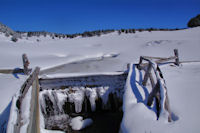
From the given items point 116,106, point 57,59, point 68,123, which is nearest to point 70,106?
point 68,123

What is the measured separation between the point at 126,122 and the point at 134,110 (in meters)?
0.36

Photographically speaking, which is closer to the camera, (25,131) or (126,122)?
(25,131)

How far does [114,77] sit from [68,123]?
257 cm

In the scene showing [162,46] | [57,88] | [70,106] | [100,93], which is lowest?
[70,106]

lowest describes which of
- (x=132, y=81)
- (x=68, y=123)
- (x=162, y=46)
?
(x=68, y=123)

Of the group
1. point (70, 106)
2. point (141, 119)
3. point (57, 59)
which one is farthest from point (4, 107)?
point (57, 59)

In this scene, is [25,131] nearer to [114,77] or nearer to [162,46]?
[114,77]

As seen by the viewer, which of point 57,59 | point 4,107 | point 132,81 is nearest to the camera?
point 4,107

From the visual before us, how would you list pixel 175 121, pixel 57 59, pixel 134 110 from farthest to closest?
pixel 57 59
pixel 134 110
pixel 175 121

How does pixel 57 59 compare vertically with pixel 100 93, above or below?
above

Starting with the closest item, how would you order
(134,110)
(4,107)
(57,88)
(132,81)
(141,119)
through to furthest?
(141,119) → (134,110) → (4,107) → (132,81) → (57,88)

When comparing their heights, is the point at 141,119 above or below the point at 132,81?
below

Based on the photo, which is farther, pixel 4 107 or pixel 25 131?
pixel 4 107

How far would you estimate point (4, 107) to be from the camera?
12.3ft
